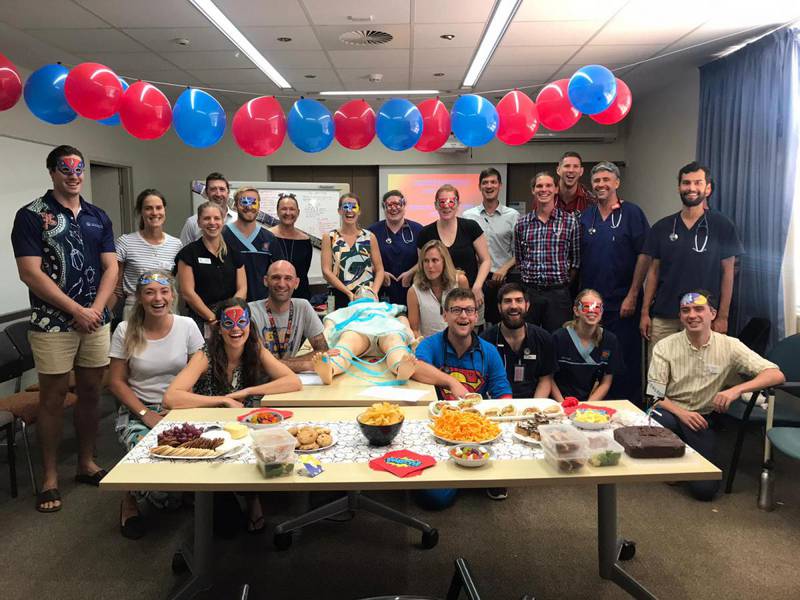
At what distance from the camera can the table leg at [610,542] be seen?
2.14 metres

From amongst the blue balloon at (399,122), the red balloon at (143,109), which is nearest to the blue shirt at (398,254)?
the blue balloon at (399,122)

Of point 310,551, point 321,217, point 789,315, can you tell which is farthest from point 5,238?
point 789,315

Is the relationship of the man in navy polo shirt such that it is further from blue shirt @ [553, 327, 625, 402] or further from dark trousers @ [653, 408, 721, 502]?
dark trousers @ [653, 408, 721, 502]

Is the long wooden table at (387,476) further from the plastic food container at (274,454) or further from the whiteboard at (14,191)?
the whiteboard at (14,191)

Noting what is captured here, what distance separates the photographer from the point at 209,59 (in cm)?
486

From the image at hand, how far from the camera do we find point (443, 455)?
1858mm

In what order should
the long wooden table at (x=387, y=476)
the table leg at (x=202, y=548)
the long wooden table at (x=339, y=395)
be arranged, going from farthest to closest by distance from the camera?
the long wooden table at (x=339, y=395), the table leg at (x=202, y=548), the long wooden table at (x=387, y=476)

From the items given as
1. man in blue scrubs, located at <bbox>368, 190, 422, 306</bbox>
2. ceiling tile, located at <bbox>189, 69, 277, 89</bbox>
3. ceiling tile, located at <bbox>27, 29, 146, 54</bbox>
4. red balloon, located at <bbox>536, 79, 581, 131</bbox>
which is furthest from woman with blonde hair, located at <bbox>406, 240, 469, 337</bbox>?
ceiling tile, located at <bbox>189, 69, 277, 89</bbox>

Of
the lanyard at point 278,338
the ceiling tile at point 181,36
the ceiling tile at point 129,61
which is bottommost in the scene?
the lanyard at point 278,338

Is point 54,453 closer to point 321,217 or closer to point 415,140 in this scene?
point 415,140

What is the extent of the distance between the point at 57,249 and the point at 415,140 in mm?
2346

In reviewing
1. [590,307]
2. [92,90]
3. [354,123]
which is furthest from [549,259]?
[92,90]

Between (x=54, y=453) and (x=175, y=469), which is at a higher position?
(x=175, y=469)

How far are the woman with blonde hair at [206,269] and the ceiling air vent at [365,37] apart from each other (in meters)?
1.68
